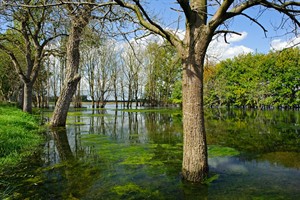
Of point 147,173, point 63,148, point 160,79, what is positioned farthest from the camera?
point 160,79

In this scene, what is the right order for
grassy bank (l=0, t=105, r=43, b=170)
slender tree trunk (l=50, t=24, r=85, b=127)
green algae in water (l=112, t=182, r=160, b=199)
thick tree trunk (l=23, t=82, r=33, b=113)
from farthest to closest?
1. thick tree trunk (l=23, t=82, r=33, b=113)
2. slender tree trunk (l=50, t=24, r=85, b=127)
3. grassy bank (l=0, t=105, r=43, b=170)
4. green algae in water (l=112, t=182, r=160, b=199)

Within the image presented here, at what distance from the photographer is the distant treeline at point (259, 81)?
120 feet

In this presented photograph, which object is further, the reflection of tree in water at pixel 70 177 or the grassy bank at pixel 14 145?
the grassy bank at pixel 14 145

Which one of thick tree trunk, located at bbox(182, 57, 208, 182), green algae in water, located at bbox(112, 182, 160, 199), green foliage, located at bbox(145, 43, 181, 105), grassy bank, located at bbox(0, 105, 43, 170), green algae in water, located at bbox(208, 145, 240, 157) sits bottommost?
green algae in water, located at bbox(112, 182, 160, 199)

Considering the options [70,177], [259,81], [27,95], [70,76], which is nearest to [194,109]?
[70,177]

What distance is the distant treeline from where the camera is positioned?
36.6 meters

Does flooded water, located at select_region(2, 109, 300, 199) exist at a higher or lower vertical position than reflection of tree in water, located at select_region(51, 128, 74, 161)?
lower

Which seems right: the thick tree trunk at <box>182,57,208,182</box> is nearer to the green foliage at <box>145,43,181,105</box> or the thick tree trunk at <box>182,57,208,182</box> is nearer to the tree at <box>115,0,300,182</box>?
the tree at <box>115,0,300,182</box>

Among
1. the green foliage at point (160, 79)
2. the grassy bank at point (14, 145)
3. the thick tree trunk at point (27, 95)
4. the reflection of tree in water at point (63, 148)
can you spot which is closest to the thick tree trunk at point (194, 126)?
the reflection of tree in water at point (63, 148)

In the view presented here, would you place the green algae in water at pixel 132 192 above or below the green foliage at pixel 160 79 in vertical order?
below

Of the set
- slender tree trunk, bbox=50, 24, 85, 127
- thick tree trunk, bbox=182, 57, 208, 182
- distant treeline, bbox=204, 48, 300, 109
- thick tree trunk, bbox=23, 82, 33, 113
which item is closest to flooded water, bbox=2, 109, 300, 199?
thick tree trunk, bbox=182, 57, 208, 182

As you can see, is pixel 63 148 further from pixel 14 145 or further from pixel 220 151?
pixel 220 151

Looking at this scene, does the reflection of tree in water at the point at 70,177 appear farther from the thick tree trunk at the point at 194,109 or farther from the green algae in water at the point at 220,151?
the green algae in water at the point at 220,151

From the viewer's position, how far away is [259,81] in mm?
39844
